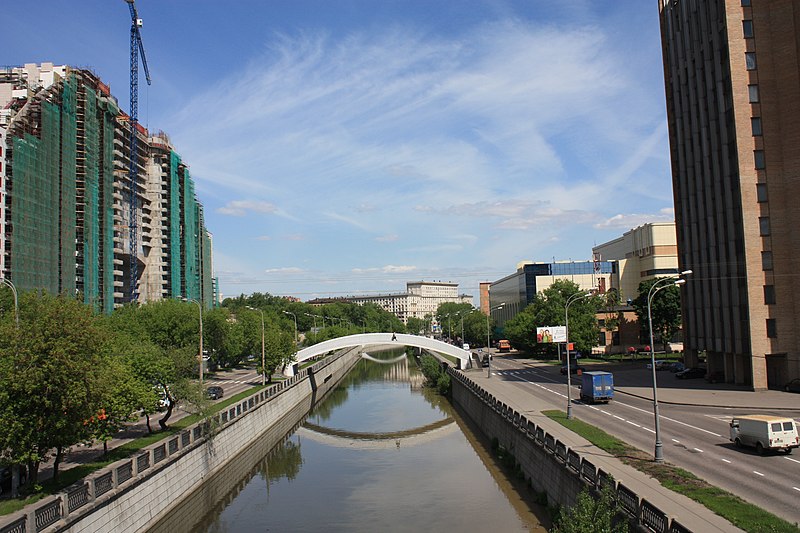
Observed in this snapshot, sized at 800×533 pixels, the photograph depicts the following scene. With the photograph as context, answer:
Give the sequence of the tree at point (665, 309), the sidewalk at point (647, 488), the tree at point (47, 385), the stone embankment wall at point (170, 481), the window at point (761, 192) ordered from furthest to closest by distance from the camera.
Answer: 1. the tree at point (665, 309)
2. the window at point (761, 192)
3. the tree at point (47, 385)
4. the stone embankment wall at point (170, 481)
5. the sidewalk at point (647, 488)

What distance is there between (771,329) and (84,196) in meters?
105

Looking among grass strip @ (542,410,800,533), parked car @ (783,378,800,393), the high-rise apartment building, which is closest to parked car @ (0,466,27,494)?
grass strip @ (542,410,800,533)

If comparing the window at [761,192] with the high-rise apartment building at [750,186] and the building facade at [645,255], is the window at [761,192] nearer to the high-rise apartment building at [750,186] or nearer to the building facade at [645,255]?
the high-rise apartment building at [750,186]

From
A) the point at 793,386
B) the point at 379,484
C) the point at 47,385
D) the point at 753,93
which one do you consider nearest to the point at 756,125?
the point at 753,93

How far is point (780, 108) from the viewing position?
184 ft

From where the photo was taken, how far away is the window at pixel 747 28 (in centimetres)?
5775

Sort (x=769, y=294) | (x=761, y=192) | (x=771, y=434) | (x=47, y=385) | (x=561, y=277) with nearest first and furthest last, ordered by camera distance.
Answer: (x=47, y=385)
(x=771, y=434)
(x=769, y=294)
(x=761, y=192)
(x=561, y=277)

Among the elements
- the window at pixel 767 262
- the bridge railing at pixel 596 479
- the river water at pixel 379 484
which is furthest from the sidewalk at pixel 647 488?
the window at pixel 767 262

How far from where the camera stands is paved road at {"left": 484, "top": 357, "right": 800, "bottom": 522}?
2409cm

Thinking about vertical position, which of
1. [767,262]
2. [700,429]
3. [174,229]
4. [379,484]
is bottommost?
[379,484]

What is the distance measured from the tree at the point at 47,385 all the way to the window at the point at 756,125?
55178 mm

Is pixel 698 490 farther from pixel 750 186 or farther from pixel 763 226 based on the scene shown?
pixel 750 186

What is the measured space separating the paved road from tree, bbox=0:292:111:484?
83.5 feet

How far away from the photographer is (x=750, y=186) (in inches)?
2207
